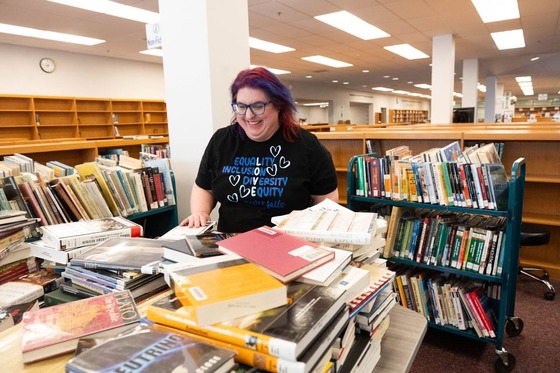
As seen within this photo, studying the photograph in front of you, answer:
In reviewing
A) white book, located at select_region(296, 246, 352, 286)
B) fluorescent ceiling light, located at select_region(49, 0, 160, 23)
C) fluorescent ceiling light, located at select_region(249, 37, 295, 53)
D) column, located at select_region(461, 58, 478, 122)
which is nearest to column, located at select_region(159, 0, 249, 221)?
white book, located at select_region(296, 246, 352, 286)

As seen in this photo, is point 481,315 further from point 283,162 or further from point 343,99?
point 343,99

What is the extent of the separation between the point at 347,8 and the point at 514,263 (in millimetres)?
4672

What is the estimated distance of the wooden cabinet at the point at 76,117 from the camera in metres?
7.25

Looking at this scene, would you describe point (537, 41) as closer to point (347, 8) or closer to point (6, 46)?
point (347, 8)

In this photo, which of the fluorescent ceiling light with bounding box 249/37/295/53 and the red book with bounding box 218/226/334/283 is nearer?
the red book with bounding box 218/226/334/283

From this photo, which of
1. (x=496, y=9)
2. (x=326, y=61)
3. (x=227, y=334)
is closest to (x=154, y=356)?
(x=227, y=334)

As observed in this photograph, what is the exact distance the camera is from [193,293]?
0.65 metres

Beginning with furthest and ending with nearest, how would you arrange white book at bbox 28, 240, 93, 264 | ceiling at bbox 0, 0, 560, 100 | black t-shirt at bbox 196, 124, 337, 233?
1. ceiling at bbox 0, 0, 560, 100
2. black t-shirt at bbox 196, 124, 337, 233
3. white book at bbox 28, 240, 93, 264

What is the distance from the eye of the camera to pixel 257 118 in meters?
1.47

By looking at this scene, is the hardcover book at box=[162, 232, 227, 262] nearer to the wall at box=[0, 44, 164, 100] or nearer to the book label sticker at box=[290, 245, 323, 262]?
the book label sticker at box=[290, 245, 323, 262]

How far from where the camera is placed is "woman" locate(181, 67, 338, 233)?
1499 mm

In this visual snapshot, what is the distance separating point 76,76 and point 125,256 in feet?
28.8

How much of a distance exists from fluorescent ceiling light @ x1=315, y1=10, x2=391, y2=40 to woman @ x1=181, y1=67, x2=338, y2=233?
16.1ft

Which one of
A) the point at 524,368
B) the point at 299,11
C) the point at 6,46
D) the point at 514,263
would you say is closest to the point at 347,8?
the point at 299,11
